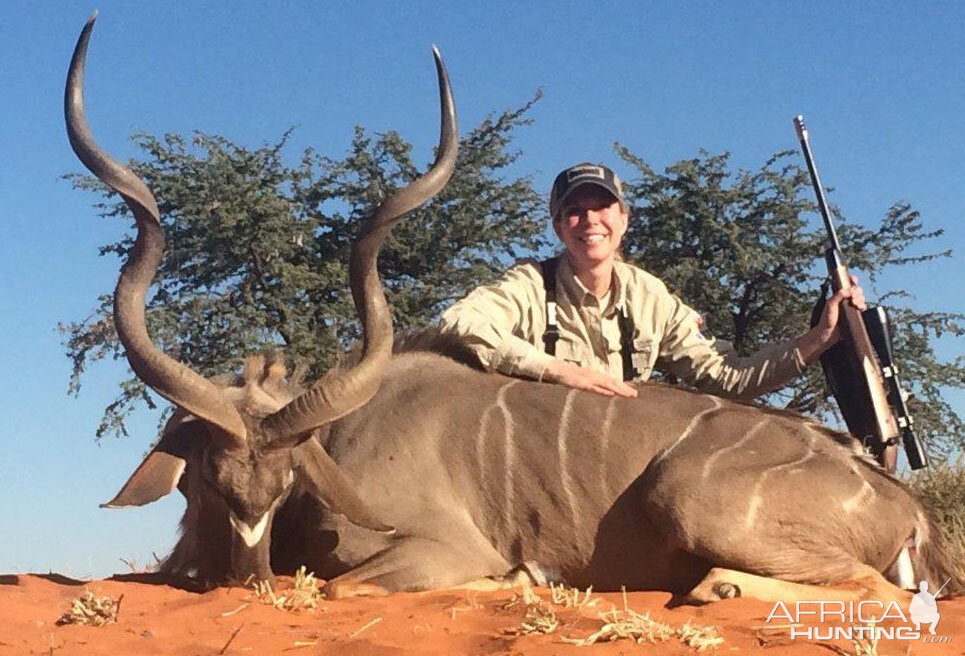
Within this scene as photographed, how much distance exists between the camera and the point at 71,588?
3.19m

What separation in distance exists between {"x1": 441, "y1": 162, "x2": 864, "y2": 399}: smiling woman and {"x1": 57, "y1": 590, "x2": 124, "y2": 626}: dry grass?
1.65 meters

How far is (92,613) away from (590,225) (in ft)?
7.03

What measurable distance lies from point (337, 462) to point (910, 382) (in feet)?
20.0

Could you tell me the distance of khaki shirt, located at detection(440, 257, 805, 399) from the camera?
161 inches

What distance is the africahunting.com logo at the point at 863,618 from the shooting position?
7.88ft

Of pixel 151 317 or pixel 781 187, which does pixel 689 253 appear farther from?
pixel 151 317

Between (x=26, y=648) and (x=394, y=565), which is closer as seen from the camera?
(x=26, y=648)

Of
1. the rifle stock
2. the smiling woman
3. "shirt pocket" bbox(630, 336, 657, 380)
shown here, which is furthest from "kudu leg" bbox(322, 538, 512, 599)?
the rifle stock

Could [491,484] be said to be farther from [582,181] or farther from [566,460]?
[582,181]

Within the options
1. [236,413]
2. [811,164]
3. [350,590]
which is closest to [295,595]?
[350,590]

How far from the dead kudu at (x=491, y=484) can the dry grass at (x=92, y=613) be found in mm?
429

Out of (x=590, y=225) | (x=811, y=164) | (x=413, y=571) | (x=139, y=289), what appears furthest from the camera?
(x=811, y=164)

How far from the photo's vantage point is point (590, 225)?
13.5ft

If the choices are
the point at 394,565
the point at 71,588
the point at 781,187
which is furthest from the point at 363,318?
the point at 781,187
